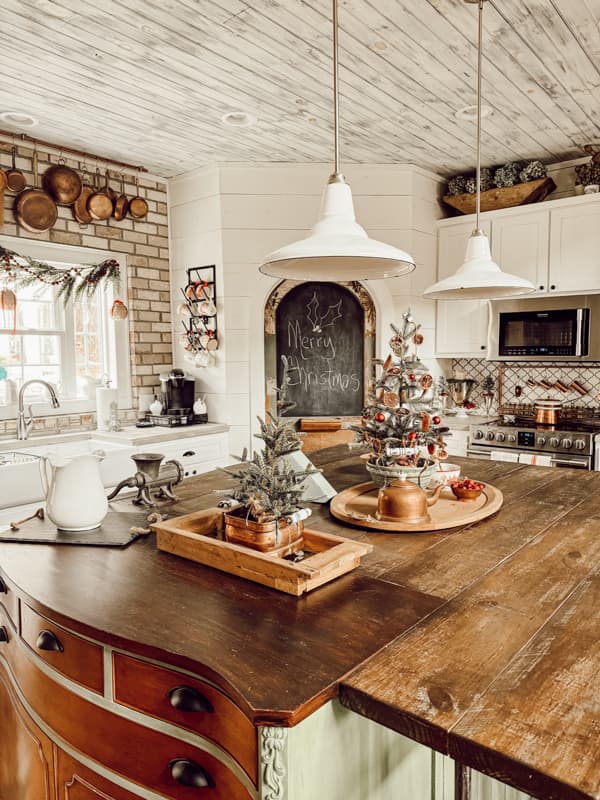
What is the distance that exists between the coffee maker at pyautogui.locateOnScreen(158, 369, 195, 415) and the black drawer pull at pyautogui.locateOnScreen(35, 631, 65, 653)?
300 cm

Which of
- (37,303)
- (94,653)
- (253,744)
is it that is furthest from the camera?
(37,303)

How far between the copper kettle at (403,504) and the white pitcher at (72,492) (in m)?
0.87

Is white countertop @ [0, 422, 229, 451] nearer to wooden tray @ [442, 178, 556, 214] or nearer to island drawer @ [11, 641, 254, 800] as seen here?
island drawer @ [11, 641, 254, 800]

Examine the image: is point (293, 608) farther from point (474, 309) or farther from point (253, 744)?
point (474, 309)

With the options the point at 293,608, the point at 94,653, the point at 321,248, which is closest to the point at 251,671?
the point at 293,608

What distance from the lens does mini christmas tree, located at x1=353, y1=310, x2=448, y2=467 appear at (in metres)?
1.90

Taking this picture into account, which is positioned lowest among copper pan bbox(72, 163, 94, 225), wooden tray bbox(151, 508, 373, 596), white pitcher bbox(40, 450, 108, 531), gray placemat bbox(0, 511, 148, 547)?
gray placemat bbox(0, 511, 148, 547)

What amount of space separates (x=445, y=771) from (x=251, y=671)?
2.24ft

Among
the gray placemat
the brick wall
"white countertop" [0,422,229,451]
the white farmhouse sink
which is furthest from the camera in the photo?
the brick wall

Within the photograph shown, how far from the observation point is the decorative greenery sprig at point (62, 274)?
12.3ft

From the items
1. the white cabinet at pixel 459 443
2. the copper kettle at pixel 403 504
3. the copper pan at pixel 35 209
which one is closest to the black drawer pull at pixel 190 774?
the copper kettle at pixel 403 504

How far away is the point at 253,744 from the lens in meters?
0.95

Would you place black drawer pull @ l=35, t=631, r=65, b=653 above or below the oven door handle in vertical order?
above

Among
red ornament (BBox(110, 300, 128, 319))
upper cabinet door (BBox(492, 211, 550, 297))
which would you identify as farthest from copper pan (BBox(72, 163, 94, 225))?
upper cabinet door (BBox(492, 211, 550, 297))
